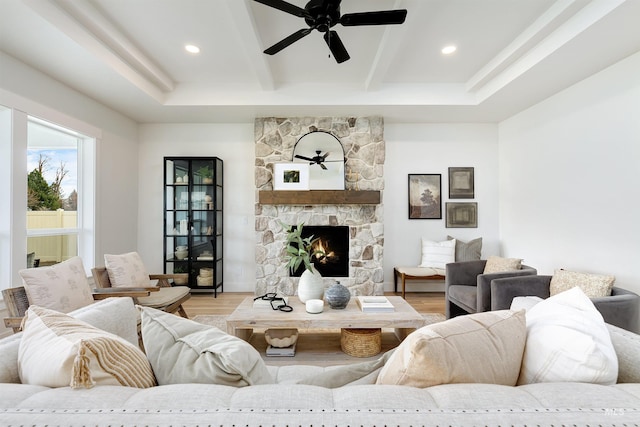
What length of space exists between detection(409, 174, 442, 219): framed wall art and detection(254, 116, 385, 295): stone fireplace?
562 millimetres

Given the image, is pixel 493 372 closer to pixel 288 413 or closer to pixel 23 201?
pixel 288 413

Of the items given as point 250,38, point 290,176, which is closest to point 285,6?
point 250,38

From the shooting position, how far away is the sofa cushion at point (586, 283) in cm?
220

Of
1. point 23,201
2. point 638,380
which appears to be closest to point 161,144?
point 23,201

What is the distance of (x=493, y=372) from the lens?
0.78m

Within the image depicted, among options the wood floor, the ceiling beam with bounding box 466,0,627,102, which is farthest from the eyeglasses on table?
the ceiling beam with bounding box 466,0,627,102

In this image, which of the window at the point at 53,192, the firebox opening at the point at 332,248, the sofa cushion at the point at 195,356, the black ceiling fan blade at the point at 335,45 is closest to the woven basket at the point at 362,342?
the sofa cushion at the point at 195,356

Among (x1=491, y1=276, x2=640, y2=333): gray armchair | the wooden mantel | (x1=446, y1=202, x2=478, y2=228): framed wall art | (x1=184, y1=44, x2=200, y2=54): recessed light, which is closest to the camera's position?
(x1=491, y1=276, x2=640, y2=333): gray armchair

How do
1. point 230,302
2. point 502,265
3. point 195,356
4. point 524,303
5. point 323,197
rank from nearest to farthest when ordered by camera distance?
point 195,356, point 524,303, point 502,265, point 230,302, point 323,197

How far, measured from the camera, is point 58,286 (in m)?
2.02

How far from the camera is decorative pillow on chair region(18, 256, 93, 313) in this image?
74.8 inches

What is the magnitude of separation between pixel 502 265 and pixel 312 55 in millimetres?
2843

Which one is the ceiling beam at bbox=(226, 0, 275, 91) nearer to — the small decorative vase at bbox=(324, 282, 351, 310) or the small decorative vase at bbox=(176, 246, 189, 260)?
the small decorative vase at bbox=(324, 282, 351, 310)

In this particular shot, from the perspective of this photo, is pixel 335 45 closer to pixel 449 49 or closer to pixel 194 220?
pixel 449 49
